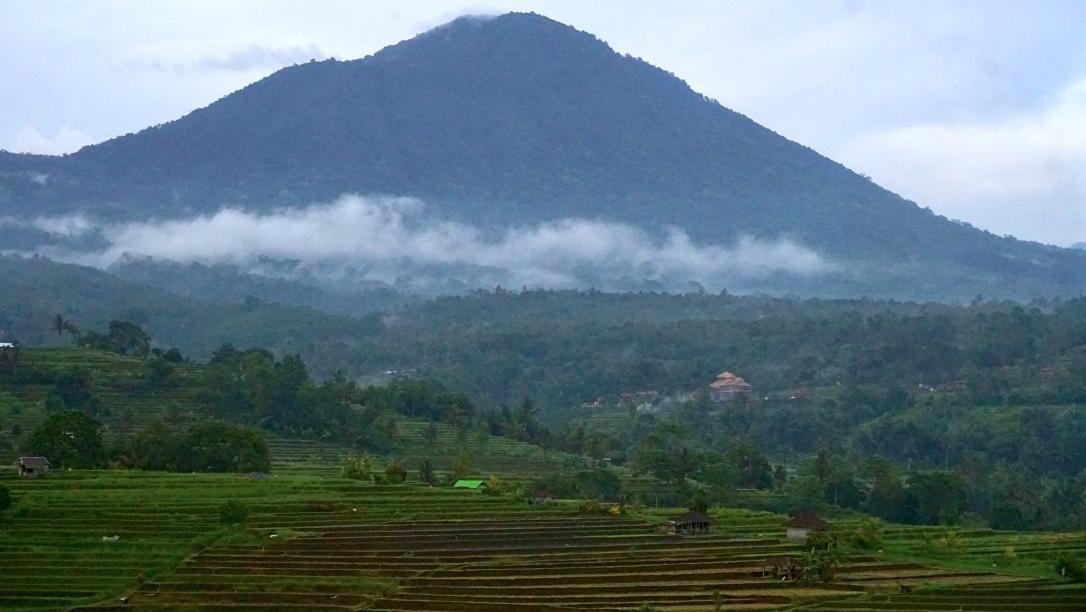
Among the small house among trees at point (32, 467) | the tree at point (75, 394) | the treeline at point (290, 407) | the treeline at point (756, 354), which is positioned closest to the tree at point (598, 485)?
the treeline at point (290, 407)

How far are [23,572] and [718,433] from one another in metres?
57.1

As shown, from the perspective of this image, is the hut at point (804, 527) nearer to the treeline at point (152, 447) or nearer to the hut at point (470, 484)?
the hut at point (470, 484)

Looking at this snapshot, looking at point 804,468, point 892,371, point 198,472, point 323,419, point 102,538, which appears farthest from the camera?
point 892,371

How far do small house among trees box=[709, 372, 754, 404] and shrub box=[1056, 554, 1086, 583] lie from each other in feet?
218

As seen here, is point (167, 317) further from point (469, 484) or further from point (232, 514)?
point (232, 514)

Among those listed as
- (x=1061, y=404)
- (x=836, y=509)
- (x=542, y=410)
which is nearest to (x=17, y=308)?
(x=542, y=410)

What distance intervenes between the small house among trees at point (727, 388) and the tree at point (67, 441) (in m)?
56.5

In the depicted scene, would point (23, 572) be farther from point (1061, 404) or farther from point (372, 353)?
point (372, 353)

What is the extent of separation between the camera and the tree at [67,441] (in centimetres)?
5131

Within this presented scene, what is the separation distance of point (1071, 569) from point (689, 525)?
999 cm

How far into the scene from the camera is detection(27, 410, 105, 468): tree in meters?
51.3

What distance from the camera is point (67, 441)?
170 ft

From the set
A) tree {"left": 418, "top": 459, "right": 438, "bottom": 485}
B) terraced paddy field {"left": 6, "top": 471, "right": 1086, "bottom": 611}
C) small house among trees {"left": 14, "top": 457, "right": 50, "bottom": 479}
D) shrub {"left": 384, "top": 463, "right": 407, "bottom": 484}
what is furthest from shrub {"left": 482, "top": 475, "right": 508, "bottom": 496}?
small house among trees {"left": 14, "top": 457, "right": 50, "bottom": 479}

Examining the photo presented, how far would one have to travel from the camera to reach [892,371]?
104875mm
